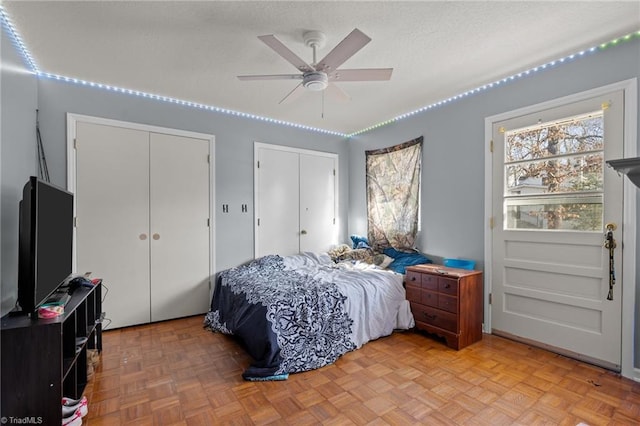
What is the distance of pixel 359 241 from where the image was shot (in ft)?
15.0

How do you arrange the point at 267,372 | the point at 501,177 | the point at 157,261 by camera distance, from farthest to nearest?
the point at 157,261
the point at 501,177
the point at 267,372

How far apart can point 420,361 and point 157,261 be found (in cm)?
297

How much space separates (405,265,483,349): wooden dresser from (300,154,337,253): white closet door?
1.81 meters

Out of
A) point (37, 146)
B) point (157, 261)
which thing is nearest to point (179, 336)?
point (157, 261)

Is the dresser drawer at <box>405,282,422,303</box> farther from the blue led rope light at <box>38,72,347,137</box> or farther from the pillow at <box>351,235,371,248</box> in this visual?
the blue led rope light at <box>38,72,347,137</box>

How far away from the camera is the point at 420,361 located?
253 cm

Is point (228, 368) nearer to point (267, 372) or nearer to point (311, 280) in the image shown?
point (267, 372)

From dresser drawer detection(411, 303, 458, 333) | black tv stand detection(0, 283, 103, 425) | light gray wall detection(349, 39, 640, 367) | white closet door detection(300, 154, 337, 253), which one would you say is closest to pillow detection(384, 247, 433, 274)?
light gray wall detection(349, 39, 640, 367)

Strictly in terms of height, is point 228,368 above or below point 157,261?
below

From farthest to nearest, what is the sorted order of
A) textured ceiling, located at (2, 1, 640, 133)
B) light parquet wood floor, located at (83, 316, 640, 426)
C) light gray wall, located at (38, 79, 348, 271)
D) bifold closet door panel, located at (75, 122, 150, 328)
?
bifold closet door panel, located at (75, 122, 150, 328), light gray wall, located at (38, 79, 348, 271), textured ceiling, located at (2, 1, 640, 133), light parquet wood floor, located at (83, 316, 640, 426)

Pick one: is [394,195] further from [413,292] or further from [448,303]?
[448,303]

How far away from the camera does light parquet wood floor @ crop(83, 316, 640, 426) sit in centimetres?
181

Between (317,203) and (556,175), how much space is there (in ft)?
9.70

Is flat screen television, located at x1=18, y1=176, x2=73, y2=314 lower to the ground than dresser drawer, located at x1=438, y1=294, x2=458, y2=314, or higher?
higher
